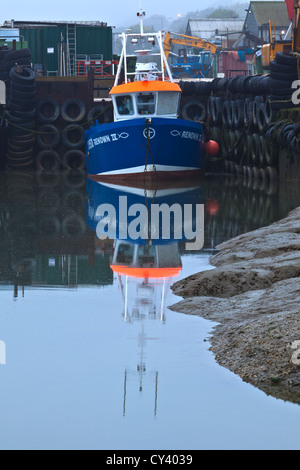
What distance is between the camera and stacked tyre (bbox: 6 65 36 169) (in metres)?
28.4

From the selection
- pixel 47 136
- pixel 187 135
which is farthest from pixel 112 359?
pixel 47 136

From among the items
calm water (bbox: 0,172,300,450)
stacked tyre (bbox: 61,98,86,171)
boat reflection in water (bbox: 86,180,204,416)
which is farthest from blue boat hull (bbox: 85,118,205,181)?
calm water (bbox: 0,172,300,450)

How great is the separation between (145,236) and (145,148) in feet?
34.4

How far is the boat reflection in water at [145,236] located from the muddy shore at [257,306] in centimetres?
41

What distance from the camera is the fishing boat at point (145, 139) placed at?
2375 cm

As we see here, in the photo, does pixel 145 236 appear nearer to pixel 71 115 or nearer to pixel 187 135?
pixel 187 135

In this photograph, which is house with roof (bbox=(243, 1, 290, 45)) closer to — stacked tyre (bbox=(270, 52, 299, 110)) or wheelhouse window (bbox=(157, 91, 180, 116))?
wheelhouse window (bbox=(157, 91, 180, 116))

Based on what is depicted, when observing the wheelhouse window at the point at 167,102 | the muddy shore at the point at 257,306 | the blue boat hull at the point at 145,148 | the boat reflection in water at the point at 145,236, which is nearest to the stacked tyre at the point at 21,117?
the blue boat hull at the point at 145,148

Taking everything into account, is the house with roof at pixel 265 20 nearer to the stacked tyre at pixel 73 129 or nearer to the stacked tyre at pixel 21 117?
the stacked tyre at pixel 73 129

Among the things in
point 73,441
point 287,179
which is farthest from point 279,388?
point 287,179

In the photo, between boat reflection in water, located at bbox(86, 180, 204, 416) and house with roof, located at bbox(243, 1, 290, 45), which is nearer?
boat reflection in water, located at bbox(86, 180, 204, 416)

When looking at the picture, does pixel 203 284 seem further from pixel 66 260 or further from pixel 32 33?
pixel 32 33

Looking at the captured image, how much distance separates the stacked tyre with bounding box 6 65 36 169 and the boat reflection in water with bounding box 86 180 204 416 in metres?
6.64

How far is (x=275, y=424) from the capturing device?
17.7 ft
